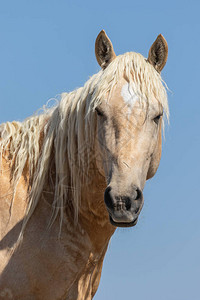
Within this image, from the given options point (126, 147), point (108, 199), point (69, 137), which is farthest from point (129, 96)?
point (108, 199)

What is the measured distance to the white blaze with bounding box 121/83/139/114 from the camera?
14.9 ft

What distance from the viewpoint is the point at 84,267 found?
476cm

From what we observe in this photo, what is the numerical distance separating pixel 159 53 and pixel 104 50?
568mm

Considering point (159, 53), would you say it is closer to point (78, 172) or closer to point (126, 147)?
point (126, 147)

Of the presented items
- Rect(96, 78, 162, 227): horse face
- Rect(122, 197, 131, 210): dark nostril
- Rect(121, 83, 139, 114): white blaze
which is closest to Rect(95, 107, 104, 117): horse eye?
Rect(96, 78, 162, 227): horse face

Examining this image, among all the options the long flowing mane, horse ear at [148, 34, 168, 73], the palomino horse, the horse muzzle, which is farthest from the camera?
horse ear at [148, 34, 168, 73]

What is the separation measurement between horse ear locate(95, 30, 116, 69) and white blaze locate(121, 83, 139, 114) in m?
0.58

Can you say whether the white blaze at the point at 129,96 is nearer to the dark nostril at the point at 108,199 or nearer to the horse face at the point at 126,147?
the horse face at the point at 126,147

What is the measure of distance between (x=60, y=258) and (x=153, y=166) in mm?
1239

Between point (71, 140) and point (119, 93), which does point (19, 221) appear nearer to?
point (71, 140)

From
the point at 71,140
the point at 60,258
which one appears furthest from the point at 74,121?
the point at 60,258

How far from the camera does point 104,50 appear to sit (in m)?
5.18

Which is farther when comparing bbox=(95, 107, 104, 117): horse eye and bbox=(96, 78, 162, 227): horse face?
bbox=(95, 107, 104, 117): horse eye

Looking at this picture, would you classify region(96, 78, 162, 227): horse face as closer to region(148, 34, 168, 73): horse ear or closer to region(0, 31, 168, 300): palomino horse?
region(0, 31, 168, 300): palomino horse
